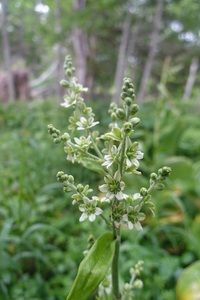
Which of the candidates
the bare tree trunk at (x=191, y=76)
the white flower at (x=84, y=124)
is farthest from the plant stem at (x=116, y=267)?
the bare tree trunk at (x=191, y=76)

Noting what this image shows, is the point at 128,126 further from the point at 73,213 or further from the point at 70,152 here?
the point at 73,213

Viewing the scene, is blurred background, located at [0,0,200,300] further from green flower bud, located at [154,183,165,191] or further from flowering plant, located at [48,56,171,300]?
green flower bud, located at [154,183,165,191]

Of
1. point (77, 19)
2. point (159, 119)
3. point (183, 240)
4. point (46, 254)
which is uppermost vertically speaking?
point (77, 19)

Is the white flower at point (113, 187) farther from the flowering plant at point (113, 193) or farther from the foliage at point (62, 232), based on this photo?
the foliage at point (62, 232)

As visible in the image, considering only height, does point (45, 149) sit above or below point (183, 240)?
above

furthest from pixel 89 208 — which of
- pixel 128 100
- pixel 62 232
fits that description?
pixel 62 232

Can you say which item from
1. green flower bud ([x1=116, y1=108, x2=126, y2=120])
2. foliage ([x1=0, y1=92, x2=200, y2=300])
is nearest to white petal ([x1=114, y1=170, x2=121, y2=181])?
green flower bud ([x1=116, y1=108, x2=126, y2=120])

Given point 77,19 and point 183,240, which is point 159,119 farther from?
point 77,19

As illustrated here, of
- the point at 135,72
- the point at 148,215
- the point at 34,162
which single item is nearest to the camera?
the point at 148,215

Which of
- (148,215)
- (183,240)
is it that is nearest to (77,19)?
(148,215)
